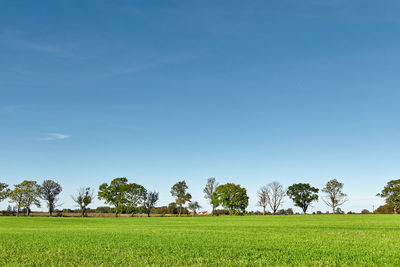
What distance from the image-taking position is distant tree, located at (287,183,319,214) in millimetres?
115188

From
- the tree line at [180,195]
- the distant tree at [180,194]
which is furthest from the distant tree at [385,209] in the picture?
the distant tree at [180,194]

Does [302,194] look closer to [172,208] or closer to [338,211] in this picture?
[338,211]

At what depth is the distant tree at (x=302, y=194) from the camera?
115 metres

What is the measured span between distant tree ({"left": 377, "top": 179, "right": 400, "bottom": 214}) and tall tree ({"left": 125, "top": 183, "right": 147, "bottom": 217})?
89.5m

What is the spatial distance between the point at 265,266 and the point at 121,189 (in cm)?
9861

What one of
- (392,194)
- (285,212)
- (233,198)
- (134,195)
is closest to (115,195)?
(134,195)

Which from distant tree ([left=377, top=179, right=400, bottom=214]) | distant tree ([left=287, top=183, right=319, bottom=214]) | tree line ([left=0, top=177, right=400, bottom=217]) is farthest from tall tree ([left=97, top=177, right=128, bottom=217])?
distant tree ([left=377, top=179, right=400, bottom=214])

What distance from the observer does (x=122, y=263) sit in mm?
6562

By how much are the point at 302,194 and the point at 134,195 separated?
64.4 meters

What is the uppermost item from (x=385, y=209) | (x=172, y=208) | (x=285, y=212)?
(x=172, y=208)

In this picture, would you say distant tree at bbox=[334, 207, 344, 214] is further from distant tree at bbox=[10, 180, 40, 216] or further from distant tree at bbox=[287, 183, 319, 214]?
distant tree at bbox=[10, 180, 40, 216]

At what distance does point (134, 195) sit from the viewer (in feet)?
330

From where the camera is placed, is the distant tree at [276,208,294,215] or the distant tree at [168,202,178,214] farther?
the distant tree at [168,202,178,214]

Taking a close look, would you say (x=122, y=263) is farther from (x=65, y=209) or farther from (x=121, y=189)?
(x=65, y=209)
